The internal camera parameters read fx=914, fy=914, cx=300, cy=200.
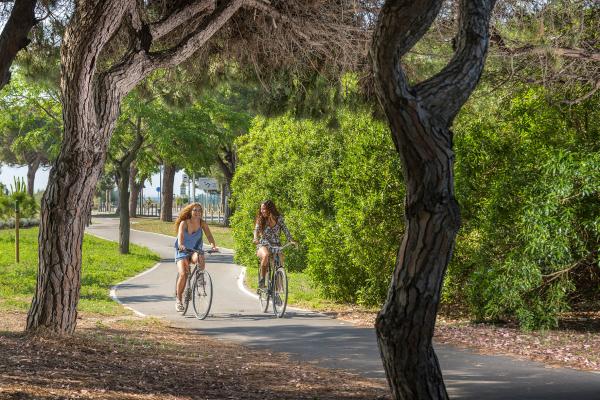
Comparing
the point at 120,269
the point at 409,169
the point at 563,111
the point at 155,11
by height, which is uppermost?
the point at 155,11

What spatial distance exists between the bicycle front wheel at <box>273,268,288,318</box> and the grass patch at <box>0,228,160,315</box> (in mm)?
2668

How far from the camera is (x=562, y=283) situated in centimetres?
1210

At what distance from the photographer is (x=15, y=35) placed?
11.9 m

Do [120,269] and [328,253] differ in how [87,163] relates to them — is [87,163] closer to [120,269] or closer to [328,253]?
[328,253]

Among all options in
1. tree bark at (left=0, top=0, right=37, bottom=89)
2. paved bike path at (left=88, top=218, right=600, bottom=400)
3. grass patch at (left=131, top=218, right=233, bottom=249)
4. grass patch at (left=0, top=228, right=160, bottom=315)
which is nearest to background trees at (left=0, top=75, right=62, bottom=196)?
grass patch at (left=0, top=228, right=160, bottom=315)

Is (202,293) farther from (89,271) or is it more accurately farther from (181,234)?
(89,271)

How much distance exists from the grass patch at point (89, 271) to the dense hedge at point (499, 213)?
13.9 ft

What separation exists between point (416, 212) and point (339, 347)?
18.4 ft

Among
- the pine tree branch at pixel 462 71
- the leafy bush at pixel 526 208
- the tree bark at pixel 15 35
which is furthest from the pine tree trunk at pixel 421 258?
the tree bark at pixel 15 35

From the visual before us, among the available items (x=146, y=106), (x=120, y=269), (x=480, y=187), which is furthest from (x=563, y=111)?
(x=146, y=106)

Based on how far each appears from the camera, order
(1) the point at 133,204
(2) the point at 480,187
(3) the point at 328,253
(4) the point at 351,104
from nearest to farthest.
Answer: (2) the point at 480,187 < (4) the point at 351,104 < (3) the point at 328,253 < (1) the point at 133,204

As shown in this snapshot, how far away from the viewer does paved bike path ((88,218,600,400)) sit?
26.3 ft

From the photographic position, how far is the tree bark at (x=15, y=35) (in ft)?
38.7

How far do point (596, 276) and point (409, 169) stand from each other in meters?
8.59
